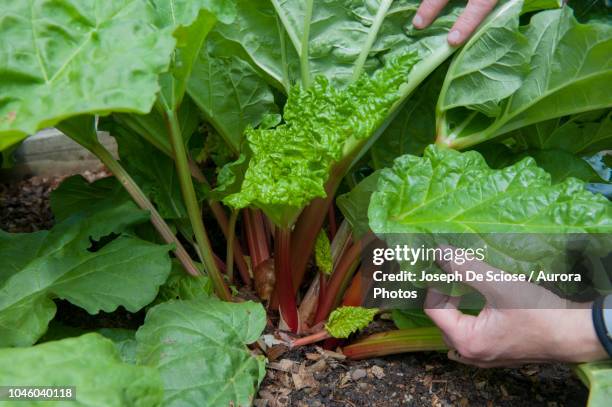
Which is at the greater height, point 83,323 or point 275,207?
point 275,207

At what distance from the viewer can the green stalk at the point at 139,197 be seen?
4.17 feet

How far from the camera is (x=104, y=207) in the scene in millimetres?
1363

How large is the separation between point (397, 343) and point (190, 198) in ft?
1.81

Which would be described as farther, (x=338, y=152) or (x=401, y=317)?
(x=401, y=317)

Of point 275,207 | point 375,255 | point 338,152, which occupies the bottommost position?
point 375,255

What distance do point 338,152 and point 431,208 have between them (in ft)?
0.66

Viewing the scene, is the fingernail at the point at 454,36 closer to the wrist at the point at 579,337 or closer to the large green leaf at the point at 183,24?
the large green leaf at the point at 183,24

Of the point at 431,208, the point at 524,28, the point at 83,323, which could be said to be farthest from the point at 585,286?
the point at 83,323

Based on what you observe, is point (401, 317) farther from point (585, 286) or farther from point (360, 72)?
point (360, 72)

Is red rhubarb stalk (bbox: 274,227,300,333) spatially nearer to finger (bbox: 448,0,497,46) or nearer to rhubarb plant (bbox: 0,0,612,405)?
rhubarb plant (bbox: 0,0,612,405)

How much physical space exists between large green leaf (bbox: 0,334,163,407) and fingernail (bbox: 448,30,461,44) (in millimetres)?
842
